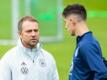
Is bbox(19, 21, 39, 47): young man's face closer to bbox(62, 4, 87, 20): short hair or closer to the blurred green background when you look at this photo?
bbox(62, 4, 87, 20): short hair

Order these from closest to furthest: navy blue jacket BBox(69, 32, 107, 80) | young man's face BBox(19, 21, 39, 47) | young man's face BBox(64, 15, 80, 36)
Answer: navy blue jacket BBox(69, 32, 107, 80)
young man's face BBox(64, 15, 80, 36)
young man's face BBox(19, 21, 39, 47)

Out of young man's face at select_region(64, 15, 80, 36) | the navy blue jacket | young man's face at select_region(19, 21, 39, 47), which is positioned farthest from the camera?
young man's face at select_region(19, 21, 39, 47)

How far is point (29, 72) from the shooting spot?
25.0ft

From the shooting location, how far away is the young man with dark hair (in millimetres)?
7293

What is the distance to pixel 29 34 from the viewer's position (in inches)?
300

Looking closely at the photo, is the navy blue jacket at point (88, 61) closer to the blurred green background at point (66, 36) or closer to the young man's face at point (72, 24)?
the young man's face at point (72, 24)

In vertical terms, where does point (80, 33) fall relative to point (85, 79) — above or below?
above

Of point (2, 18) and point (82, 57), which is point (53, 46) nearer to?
point (2, 18)

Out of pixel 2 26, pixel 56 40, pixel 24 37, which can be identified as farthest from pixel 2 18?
pixel 24 37

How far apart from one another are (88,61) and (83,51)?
121 millimetres

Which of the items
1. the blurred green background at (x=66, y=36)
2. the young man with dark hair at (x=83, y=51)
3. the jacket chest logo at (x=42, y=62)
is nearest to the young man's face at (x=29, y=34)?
the jacket chest logo at (x=42, y=62)

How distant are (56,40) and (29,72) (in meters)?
13.6

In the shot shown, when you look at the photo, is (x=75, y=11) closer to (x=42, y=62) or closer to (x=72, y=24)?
(x=72, y=24)

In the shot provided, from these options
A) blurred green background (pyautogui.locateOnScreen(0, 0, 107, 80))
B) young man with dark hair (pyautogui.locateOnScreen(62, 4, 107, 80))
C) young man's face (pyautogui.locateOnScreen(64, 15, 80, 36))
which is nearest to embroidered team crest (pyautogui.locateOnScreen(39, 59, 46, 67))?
young man with dark hair (pyautogui.locateOnScreen(62, 4, 107, 80))
